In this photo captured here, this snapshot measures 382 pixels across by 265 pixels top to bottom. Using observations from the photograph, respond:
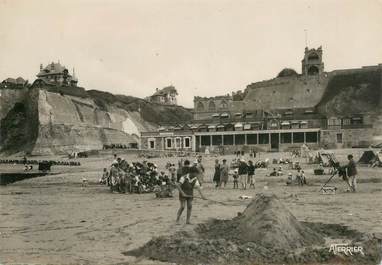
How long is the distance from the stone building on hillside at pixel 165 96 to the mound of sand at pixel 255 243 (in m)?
129

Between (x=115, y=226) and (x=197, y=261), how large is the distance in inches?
186

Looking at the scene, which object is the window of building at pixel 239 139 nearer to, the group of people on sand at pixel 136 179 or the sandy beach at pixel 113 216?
the sandy beach at pixel 113 216

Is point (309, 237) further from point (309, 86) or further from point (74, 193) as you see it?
point (309, 86)

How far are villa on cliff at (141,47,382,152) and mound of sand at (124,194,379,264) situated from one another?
59042mm

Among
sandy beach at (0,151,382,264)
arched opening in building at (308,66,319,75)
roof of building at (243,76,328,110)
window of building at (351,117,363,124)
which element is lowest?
sandy beach at (0,151,382,264)

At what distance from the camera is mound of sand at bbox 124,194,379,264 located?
946 cm

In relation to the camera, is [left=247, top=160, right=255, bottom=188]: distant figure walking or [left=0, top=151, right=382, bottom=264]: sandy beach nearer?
[left=0, top=151, right=382, bottom=264]: sandy beach

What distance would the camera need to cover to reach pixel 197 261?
30.5 feet

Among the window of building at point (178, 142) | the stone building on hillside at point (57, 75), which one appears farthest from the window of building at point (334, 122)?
the stone building on hillside at point (57, 75)

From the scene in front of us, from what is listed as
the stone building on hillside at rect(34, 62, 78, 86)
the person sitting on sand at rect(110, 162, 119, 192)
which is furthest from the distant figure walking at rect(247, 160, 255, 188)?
the stone building on hillside at rect(34, 62, 78, 86)

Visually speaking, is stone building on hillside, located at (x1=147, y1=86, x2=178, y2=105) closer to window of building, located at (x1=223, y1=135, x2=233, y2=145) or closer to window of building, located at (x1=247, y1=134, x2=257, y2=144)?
window of building, located at (x1=223, y1=135, x2=233, y2=145)

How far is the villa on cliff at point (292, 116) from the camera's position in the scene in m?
71.0

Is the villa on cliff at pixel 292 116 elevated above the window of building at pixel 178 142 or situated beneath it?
elevated above

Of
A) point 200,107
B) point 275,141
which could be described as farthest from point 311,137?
point 200,107
